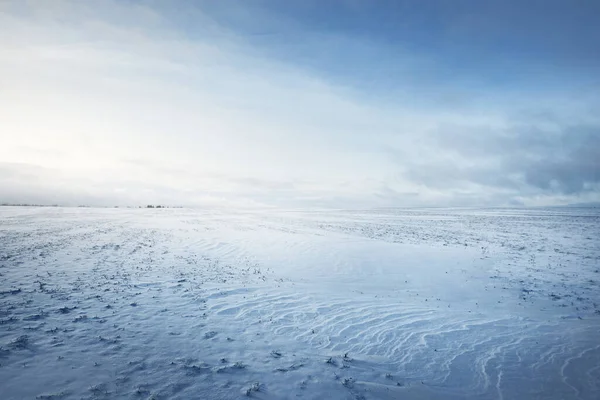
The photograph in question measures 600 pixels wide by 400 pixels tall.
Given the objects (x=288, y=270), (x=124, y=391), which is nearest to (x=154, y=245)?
(x=288, y=270)

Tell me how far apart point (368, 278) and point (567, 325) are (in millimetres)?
8429

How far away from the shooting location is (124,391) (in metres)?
6.72

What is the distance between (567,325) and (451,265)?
885 centimetres

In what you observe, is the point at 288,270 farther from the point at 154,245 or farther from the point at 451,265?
the point at 154,245

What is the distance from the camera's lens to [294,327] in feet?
35.3

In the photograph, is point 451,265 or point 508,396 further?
point 451,265

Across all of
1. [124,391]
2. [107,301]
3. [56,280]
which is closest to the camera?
[124,391]

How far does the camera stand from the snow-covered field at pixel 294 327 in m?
7.42

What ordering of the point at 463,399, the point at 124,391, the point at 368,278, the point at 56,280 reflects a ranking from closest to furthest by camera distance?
the point at 124,391 < the point at 463,399 < the point at 56,280 < the point at 368,278

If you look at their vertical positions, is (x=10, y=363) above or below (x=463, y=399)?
above

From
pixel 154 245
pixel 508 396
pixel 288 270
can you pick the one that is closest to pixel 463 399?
pixel 508 396

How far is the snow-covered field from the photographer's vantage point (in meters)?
7.42

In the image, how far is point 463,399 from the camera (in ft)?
23.8

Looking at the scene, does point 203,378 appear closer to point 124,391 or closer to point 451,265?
point 124,391
